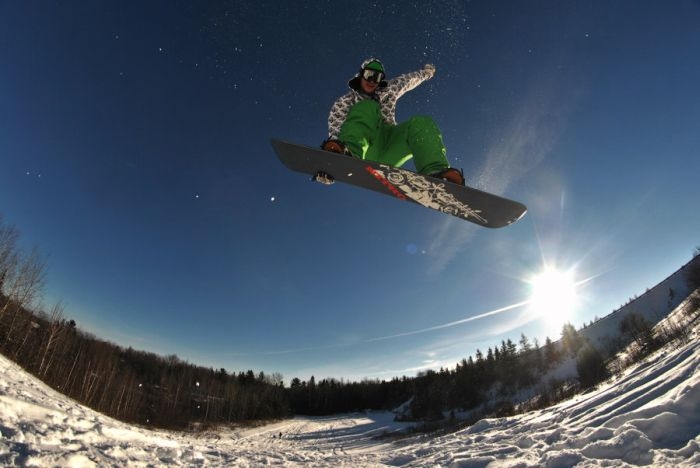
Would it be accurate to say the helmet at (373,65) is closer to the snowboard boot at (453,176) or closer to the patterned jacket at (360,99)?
the patterned jacket at (360,99)

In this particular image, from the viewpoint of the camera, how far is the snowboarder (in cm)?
371

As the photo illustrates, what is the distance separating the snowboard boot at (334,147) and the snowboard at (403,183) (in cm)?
6

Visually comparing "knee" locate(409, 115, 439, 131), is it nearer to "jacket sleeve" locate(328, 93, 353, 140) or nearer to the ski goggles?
the ski goggles

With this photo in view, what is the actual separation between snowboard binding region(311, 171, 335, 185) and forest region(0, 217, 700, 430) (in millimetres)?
12116

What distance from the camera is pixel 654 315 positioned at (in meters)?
49.7

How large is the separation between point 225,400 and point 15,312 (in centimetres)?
4097

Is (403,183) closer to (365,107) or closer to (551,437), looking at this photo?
(365,107)

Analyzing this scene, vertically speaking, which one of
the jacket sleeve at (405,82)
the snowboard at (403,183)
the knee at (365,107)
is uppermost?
the jacket sleeve at (405,82)

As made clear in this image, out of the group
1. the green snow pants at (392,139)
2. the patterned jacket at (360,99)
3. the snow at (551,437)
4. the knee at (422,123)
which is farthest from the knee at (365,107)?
the snow at (551,437)

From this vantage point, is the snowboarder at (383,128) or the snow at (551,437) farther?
the snowboarder at (383,128)

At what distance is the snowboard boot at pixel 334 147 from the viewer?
3742 millimetres

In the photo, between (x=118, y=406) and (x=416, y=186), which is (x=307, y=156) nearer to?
(x=416, y=186)

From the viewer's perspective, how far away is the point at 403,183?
14.1ft

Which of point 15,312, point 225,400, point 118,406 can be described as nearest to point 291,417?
point 225,400
